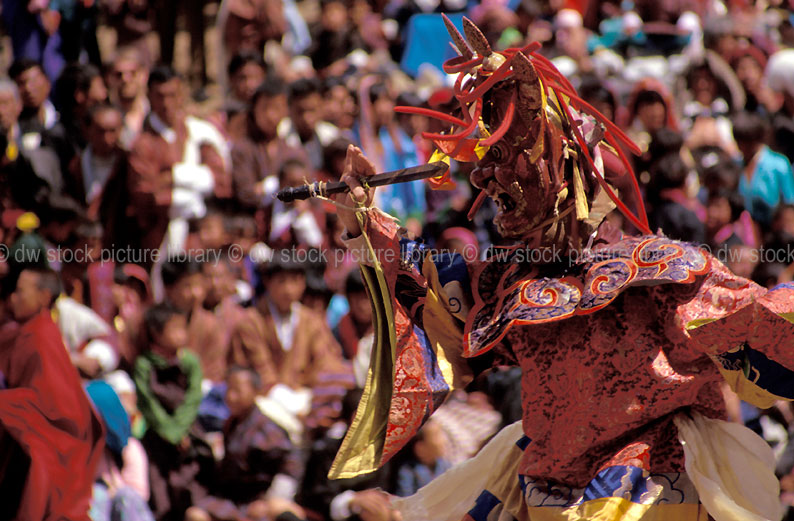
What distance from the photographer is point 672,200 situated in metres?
6.75

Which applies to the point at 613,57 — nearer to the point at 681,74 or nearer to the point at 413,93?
the point at 681,74

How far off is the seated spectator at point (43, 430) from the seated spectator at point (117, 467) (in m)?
0.28

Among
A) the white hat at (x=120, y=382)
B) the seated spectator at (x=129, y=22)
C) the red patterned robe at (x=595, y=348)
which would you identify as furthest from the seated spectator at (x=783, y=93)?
the red patterned robe at (x=595, y=348)

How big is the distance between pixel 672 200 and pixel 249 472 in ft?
8.98

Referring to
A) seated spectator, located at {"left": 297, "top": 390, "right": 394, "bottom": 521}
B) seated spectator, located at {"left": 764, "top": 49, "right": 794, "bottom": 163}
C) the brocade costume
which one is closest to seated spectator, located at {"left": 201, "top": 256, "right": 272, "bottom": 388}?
seated spectator, located at {"left": 297, "top": 390, "right": 394, "bottom": 521}

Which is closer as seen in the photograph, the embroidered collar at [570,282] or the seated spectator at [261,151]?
the embroidered collar at [570,282]

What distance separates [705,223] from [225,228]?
2583 millimetres

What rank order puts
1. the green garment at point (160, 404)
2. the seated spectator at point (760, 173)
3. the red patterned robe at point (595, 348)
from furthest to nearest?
the seated spectator at point (760, 173), the green garment at point (160, 404), the red patterned robe at point (595, 348)

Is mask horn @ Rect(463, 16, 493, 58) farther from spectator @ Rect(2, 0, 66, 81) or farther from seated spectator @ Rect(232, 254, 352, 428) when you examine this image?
spectator @ Rect(2, 0, 66, 81)

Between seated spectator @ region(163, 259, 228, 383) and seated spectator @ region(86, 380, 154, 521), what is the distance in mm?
776

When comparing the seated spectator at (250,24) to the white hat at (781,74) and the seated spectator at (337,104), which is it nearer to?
the seated spectator at (337,104)

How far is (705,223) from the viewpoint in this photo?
683 cm

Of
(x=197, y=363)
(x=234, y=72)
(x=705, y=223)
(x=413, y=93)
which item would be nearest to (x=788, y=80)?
(x=705, y=223)

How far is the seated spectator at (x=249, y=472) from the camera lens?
5.46 meters
